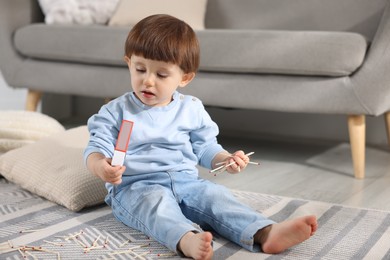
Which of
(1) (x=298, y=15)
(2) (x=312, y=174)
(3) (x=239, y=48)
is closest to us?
(2) (x=312, y=174)

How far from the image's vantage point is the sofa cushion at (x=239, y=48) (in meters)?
2.09

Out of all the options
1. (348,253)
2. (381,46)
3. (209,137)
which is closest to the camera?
(348,253)

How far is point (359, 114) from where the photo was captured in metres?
2.07

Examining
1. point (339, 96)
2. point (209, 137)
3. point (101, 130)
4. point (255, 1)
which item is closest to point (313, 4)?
point (255, 1)

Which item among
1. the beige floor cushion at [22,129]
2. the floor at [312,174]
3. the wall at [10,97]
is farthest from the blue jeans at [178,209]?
the wall at [10,97]

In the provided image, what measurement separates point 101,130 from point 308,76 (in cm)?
100

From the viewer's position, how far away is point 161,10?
276cm

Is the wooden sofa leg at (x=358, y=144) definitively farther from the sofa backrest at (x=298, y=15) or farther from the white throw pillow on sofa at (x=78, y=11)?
the white throw pillow on sofa at (x=78, y=11)

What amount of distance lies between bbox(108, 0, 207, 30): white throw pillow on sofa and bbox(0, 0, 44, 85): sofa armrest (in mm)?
382

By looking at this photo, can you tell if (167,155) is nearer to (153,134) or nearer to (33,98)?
(153,134)

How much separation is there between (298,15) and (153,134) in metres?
1.47

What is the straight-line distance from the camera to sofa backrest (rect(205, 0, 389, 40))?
255 cm

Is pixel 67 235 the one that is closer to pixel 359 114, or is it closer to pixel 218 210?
pixel 218 210

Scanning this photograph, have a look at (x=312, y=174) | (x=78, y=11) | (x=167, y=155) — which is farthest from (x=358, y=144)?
(x=78, y=11)
